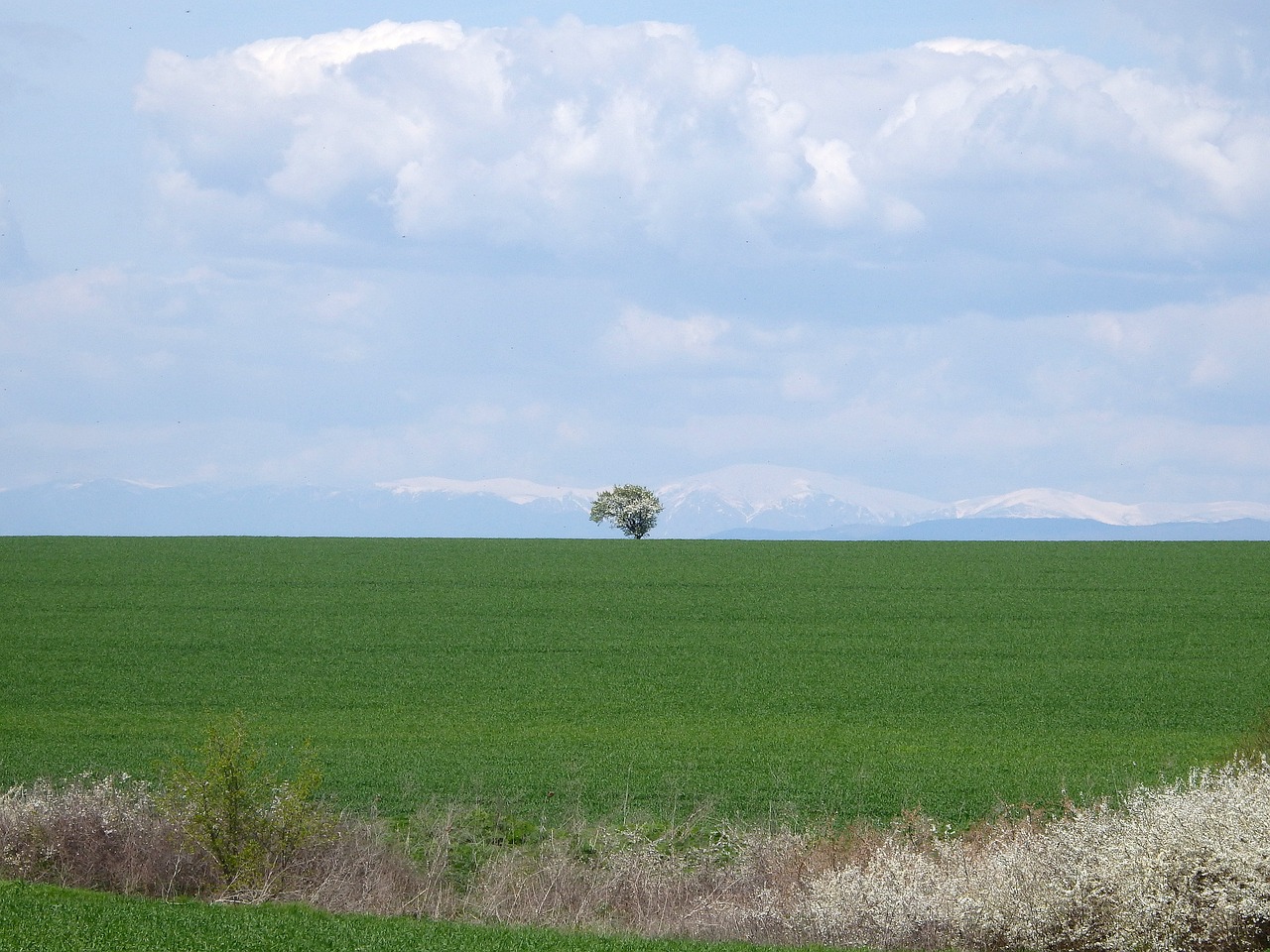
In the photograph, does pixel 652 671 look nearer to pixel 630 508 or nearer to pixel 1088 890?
pixel 1088 890

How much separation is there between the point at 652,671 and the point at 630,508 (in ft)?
146

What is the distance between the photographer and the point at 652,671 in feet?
86.9

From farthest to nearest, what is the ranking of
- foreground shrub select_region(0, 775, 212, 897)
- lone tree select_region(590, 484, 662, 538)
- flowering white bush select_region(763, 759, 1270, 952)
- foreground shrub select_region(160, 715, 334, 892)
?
lone tree select_region(590, 484, 662, 538), foreground shrub select_region(0, 775, 212, 897), foreground shrub select_region(160, 715, 334, 892), flowering white bush select_region(763, 759, 1270, 952)

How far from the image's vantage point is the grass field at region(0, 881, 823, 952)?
8.30 m

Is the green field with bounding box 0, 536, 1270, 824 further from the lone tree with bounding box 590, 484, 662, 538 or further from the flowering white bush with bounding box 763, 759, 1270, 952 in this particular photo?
the lone tree with bounding box 590, 484, 662, 538

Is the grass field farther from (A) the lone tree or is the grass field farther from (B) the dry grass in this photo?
(A) the lone tree

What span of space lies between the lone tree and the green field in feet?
78.3

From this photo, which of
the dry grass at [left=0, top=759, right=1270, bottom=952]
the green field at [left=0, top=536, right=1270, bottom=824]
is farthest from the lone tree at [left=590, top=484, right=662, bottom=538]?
the dry grass at [left=0, top=759, right=1270, bottom=952]

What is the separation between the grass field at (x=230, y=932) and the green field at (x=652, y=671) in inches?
148

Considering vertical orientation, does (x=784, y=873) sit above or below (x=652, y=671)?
below

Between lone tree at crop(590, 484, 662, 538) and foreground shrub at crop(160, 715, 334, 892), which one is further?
lone tree at crop(590, 484, 662, 538)

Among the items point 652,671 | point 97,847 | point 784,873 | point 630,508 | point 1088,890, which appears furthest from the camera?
point 630,508

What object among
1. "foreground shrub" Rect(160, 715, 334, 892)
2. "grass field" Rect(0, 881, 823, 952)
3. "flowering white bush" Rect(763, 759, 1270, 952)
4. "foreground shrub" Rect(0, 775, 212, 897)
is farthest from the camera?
"foreground shrub" Rect(0, 775, 212, 897)

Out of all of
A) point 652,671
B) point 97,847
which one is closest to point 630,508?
point 652,671
